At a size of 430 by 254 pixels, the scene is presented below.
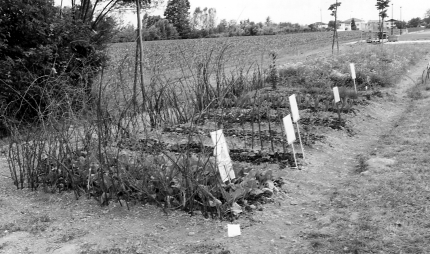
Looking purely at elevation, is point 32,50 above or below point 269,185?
above

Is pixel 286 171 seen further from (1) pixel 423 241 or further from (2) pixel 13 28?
(2) pixel 13 28

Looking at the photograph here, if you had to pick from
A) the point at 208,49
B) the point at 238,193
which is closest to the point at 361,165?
the point at 238,193

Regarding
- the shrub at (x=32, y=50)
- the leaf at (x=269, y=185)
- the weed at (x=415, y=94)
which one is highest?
the shrub at (x=32, y=50)

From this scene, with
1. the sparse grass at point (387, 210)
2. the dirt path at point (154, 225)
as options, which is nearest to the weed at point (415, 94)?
the sparse grass at point (387, 210)

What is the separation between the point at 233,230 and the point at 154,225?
0.66 meters

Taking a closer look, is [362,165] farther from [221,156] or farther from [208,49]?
[208,49]

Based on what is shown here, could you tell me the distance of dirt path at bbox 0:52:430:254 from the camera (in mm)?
3471

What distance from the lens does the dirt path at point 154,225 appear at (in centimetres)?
347

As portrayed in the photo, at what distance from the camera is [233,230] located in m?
3.65

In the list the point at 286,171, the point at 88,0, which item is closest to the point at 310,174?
the point at 286,171

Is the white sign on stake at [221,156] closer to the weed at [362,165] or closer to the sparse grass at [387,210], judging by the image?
the sparse grass at [387,210]

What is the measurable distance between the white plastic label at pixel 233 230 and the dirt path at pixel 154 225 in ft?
0.16

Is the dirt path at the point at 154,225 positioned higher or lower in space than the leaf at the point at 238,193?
lower

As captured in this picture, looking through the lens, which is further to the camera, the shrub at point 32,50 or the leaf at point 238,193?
the shrub at point 32,50
